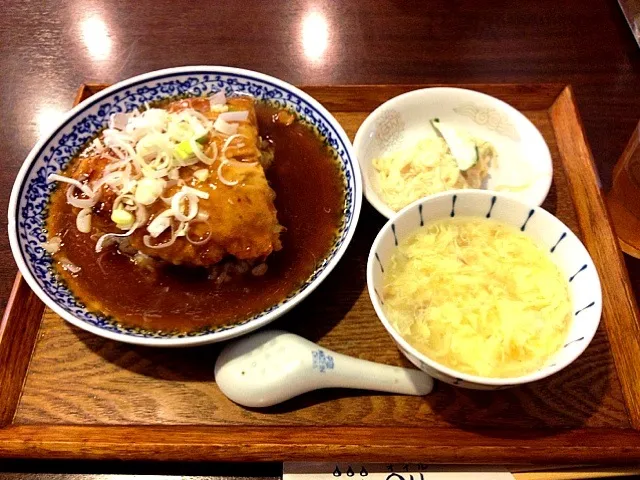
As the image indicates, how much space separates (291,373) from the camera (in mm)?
1378

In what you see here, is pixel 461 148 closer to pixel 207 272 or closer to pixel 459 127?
pixel 459 127

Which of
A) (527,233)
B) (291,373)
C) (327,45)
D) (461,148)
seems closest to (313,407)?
(291,373)

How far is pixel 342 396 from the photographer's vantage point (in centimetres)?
145

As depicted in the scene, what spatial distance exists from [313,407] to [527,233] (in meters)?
0.75

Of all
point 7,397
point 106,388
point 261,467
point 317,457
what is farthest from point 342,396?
point 7,397

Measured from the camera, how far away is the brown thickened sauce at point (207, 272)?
5.25ft

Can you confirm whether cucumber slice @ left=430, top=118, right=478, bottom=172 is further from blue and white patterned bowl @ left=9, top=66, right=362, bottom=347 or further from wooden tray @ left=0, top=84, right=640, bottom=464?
wooden tray @ left=0, top=84, right=640, bottom=464

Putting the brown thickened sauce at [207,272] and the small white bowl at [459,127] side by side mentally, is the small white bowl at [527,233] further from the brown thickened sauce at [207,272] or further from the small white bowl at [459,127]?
the small white bowl at [459,127]

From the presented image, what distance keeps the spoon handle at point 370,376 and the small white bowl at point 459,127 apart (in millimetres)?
682

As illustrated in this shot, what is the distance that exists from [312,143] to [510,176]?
75cm

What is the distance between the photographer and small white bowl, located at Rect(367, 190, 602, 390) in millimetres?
1223

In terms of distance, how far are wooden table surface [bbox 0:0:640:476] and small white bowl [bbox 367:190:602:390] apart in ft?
3.19

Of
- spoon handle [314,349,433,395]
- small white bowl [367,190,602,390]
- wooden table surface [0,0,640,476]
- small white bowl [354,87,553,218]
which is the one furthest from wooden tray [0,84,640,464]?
wooden table surface [0,0,640,476]

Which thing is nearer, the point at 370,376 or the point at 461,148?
the point at 370,376
